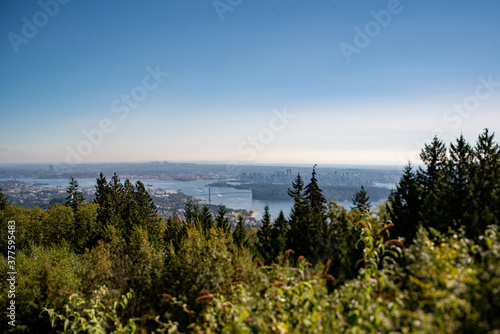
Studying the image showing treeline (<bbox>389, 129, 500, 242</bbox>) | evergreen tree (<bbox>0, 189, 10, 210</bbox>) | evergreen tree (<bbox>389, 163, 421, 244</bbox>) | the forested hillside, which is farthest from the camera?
evergreen tree (<bbox>0, 189, 10, 210</bbox>)

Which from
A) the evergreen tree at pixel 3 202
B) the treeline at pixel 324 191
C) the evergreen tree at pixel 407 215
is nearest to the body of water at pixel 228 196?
the treeline at pixel 324 191

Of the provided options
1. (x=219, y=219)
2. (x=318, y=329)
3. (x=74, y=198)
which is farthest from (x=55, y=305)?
(x=74, y=198)

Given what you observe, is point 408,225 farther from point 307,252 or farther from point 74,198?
point 74,198

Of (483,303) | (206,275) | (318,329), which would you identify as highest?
(483,303)

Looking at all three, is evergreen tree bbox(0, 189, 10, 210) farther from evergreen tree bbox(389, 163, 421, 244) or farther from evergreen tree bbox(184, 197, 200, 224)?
evergreen tree bbox(389, 163, 421, 244)

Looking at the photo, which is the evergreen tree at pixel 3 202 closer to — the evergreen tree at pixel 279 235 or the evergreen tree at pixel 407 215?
the evergreen tree at pixel 279 235

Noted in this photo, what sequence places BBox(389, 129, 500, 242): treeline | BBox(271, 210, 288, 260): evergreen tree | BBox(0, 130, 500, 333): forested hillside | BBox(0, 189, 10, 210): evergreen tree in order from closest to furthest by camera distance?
BBox(0, 130, 500, 333): forested hillside < BBox(389, 129, 500, 242): treeline < BBox(271, 210, 288, 260): evergreen tree < BBox(0, 189, 10, 210): evergreen tree

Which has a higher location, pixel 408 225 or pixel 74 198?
pixel 408 225

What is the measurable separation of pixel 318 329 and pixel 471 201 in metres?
7.25

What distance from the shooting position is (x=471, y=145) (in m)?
15.1

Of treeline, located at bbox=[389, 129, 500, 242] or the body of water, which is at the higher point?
treeline, located at bbox=[389, 129, 500, 242]

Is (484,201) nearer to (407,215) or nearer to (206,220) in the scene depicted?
(407,215)

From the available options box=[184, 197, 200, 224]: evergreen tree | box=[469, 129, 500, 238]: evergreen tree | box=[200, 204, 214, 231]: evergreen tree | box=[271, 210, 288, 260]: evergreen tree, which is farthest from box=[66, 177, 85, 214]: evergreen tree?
box=[469, 129, 500, 238]: evergreen tree

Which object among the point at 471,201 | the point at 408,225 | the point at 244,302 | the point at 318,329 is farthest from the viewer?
the point at 408,225
